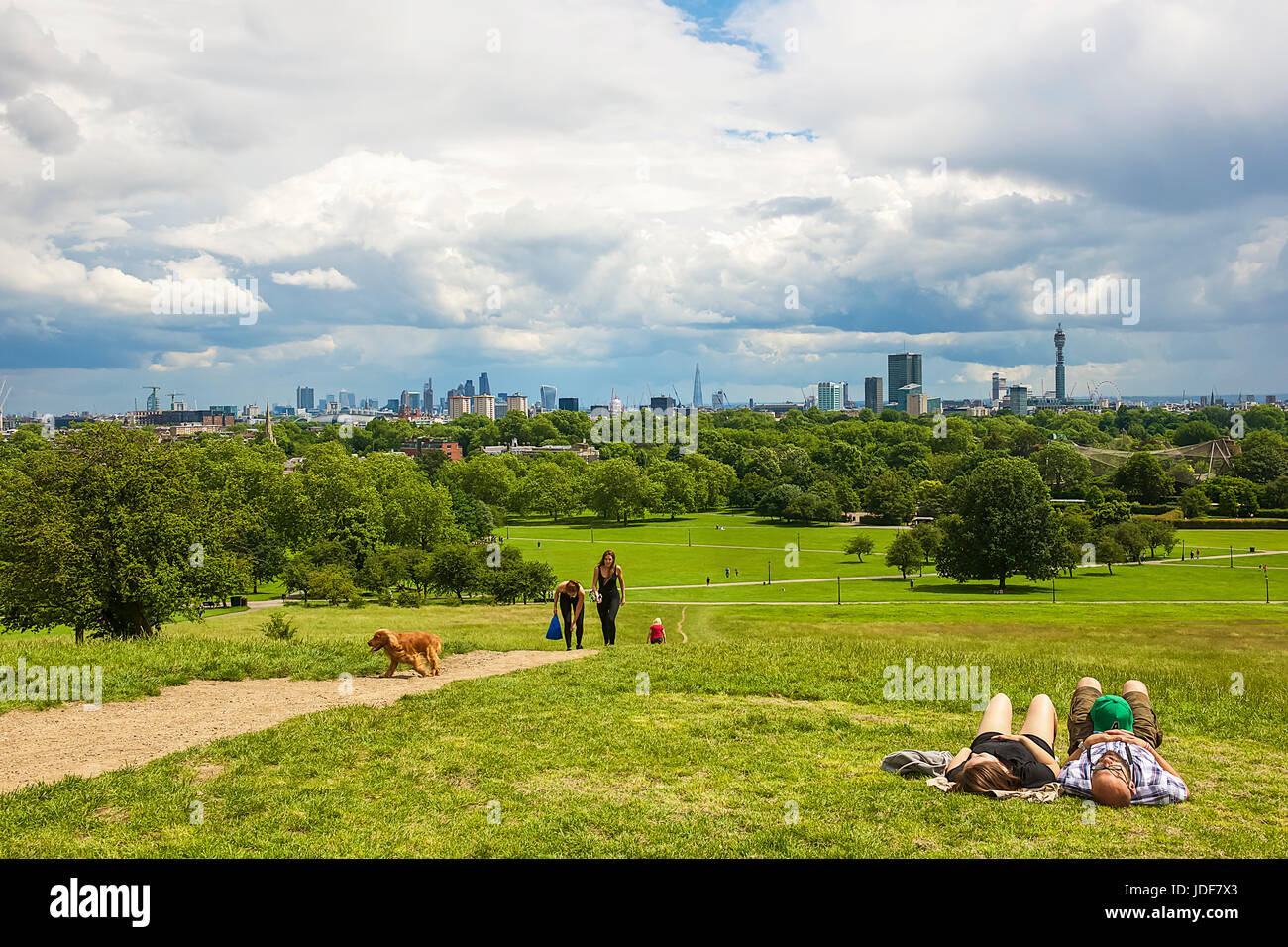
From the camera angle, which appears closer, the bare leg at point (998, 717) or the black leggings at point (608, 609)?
the bare leg at point (998, 717)

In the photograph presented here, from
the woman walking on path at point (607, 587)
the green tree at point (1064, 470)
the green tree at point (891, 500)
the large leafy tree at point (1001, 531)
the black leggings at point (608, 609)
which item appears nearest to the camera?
the woman walking on path at point (607, 587)

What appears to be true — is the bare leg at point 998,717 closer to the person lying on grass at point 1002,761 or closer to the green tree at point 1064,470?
the person lying on grass at point 1002,761

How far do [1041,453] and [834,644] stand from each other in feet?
482

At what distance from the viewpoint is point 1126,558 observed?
9012 centimetres

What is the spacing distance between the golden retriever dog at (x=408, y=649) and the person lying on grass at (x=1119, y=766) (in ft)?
36.4

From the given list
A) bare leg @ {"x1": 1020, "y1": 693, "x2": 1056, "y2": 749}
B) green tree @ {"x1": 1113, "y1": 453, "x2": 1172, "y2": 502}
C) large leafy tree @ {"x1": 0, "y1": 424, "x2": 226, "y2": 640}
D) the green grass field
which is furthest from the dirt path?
green tree @ {"x1": 1113, "y1": 453, "x2": 1172, "y2": 502}

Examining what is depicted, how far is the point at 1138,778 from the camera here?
27.3 feet

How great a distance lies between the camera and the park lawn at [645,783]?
7391mm

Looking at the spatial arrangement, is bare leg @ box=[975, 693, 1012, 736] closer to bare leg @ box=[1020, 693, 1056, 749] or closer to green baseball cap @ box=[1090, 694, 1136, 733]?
bare leg @ box=[1020, 693, 1056, 749]

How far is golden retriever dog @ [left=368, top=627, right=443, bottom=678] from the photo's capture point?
15750 millimetres

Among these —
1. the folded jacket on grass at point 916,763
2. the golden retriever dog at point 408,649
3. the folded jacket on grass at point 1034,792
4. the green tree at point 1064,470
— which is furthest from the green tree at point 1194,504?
the folded jacket on grass at point 1034,792

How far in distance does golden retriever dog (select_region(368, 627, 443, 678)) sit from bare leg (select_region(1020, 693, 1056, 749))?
1053 cm

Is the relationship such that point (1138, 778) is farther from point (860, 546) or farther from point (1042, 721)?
point (860, 546)
